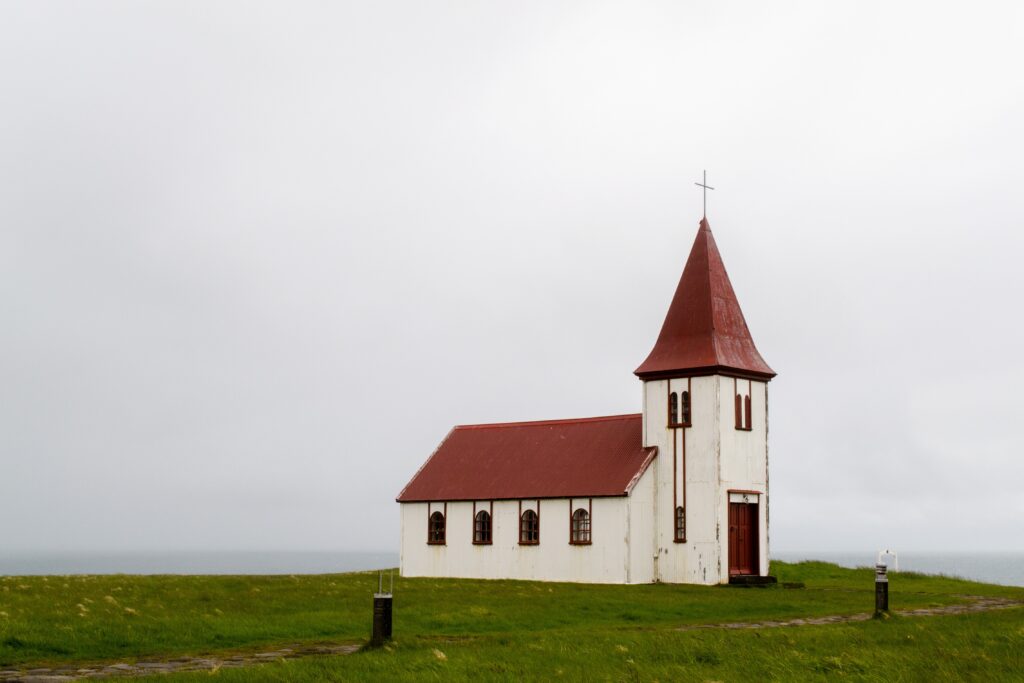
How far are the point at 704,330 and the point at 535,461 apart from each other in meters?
9.75

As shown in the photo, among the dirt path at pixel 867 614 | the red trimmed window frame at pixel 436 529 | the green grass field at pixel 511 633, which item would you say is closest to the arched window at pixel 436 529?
the red trimmed window frame at pixel 436 529

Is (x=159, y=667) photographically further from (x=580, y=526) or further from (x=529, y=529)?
(x=529, y=529)

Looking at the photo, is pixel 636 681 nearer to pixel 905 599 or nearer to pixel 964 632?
pixel 964 632

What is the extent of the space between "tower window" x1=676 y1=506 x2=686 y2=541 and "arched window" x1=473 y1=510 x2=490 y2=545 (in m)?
9.00

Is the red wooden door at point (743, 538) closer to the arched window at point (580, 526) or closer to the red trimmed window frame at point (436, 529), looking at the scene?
the arched window at point (580, 526)

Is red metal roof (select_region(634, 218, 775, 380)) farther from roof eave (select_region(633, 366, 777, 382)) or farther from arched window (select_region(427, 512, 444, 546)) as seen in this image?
arched window (select_region(427, 512, 444, 546))

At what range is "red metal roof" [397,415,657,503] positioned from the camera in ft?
154

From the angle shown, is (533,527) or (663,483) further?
(533,527)

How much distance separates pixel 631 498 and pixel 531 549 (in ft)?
18.1

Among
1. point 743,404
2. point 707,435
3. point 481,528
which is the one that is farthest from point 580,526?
point 743,404

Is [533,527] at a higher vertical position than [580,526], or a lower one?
lower

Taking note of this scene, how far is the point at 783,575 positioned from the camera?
50562 millimetres

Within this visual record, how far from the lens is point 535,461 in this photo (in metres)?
50.6

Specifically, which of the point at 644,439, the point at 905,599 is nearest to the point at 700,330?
the point at 644,439
